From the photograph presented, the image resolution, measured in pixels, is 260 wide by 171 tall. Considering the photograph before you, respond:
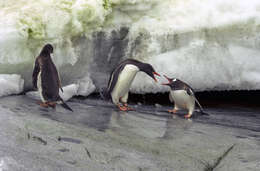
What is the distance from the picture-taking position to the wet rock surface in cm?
170

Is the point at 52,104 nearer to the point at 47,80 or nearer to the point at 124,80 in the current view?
the point at 47,80

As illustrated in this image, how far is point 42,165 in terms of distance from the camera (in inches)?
61.9

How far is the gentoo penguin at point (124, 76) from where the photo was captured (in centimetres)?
Answer: 334

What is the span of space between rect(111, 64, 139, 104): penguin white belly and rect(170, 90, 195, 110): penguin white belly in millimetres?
427

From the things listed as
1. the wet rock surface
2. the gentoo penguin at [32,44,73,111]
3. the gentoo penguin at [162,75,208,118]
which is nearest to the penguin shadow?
the wet rock surface

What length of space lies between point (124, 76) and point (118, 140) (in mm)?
1312

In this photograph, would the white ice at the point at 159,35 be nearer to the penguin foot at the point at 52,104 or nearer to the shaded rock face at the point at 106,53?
the shaded rock face at the point at 106,53

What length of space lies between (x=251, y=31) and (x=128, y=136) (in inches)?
75.6

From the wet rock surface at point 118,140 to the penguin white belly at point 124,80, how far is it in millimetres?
213

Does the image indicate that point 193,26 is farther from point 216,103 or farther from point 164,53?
point 216,103

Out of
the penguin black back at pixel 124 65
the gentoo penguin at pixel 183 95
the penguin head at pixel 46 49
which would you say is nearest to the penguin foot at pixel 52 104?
the penguin head at pixel 46 49

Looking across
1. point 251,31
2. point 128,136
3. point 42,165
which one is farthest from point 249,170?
point 251,31

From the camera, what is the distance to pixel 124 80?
3.37 meters

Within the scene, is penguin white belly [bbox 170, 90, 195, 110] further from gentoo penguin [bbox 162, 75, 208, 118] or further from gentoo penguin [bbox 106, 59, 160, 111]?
gentoo penguin [bbox 106, 59, 160, 111]
